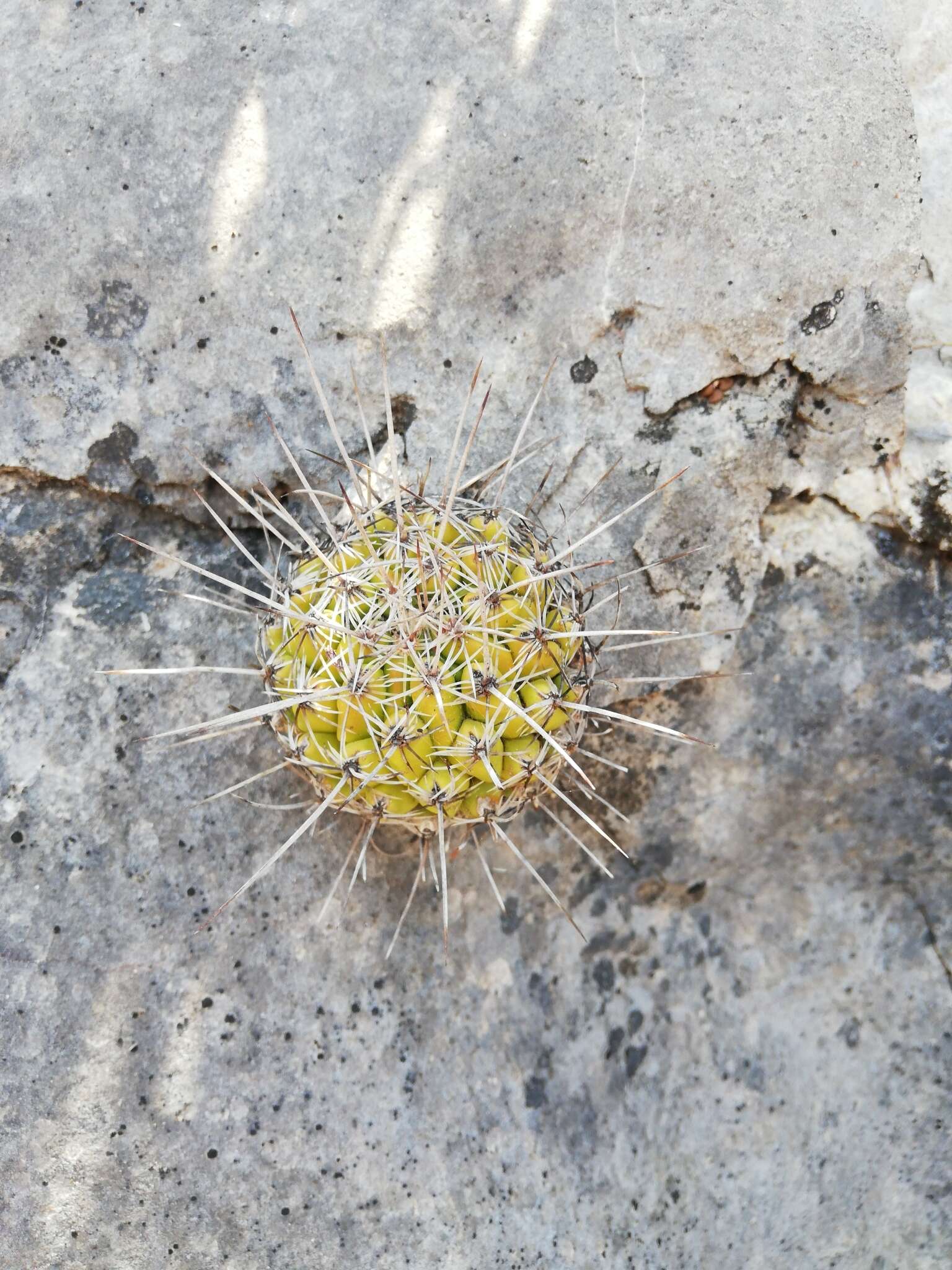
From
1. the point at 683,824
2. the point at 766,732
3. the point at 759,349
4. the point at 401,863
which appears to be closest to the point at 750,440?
the point at 759,349

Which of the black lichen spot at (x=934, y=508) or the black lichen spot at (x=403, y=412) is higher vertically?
the black lichen spot at (x=403, y=412)

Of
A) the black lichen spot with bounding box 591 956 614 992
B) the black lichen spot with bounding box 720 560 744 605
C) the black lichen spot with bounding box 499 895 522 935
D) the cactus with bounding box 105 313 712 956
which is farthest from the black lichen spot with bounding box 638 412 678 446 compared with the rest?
the black lichen spot with bounding box 591 956 614 992

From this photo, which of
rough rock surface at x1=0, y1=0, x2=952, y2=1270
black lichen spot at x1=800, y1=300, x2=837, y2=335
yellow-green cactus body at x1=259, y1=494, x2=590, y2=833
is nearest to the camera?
yellow-green cactus body at x1=259, y1=494, x2=590, y2=833

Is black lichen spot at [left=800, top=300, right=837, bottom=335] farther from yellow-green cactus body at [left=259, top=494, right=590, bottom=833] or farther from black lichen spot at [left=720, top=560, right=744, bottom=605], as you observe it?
yellow-green cactus body at [left=259, top=494, right=590, bottom=833]

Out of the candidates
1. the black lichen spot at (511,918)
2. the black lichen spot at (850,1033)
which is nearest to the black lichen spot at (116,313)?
the black lichen spot at (511,918)

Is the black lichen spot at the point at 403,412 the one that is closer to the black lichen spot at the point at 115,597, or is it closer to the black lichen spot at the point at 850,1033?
the black lichen spot at the point at 115,597

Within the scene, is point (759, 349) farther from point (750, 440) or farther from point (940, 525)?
point (940, 525)

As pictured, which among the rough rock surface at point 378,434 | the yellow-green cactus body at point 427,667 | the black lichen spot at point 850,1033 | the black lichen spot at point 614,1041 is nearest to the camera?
the yellow-green cactus body at point 427,667
